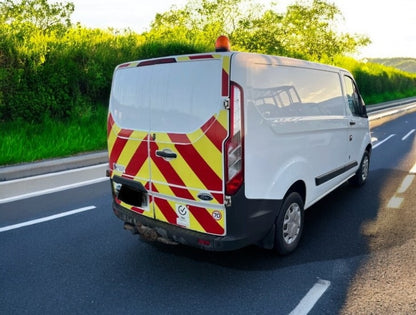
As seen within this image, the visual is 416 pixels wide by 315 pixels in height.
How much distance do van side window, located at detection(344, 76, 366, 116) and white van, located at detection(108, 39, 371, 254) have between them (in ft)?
4.75

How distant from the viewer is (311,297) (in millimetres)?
3154

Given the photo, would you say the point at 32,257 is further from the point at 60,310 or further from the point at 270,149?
Result: the point at 270,149

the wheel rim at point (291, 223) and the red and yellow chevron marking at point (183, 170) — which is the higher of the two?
the red and yellow chevron marking at point (183, 170)

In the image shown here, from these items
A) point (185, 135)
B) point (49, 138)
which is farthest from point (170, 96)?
point (49, 138)

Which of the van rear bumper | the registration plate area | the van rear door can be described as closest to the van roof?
the van rear door

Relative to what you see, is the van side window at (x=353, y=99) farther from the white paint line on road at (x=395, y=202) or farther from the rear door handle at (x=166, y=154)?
the rear door handle at (x=166, y=154)

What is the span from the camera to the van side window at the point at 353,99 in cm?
551

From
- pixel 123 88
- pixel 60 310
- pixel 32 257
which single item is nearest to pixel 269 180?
pixel 123 88

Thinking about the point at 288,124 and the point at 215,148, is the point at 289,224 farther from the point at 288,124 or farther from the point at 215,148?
the point at 215,148

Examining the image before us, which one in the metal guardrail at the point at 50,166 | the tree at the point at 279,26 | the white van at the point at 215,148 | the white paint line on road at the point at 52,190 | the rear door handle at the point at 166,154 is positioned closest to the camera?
the white van at the point at 215,148

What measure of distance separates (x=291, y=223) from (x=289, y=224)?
0.14 feet

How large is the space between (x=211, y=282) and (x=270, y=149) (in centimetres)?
135

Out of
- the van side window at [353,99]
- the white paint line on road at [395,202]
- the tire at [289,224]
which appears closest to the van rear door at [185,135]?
the tire at [289,224]

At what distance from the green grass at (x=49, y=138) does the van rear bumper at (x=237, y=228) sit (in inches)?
237
